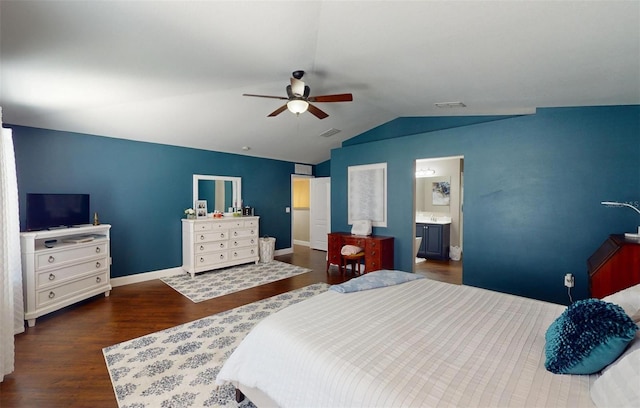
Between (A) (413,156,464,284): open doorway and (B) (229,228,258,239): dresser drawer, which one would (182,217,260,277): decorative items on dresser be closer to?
(B) (229,228,258,239): dresser drawer

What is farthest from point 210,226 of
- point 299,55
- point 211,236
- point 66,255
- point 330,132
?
point 299,55

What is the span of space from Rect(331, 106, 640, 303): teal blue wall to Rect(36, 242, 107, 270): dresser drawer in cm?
500

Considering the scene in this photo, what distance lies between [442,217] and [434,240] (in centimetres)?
61

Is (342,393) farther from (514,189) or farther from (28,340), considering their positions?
(514,189)

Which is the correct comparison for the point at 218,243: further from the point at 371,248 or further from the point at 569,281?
the point at 569,281

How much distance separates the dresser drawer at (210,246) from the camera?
186 inches

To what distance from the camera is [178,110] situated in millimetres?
3654

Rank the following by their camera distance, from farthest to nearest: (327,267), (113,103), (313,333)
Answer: (327,267) < (113,103) < (313,333)

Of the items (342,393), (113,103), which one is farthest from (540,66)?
(113,103)

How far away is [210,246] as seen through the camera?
16.0 ft

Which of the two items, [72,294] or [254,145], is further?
[254,145]

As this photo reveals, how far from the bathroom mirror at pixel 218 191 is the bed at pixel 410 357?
3991 millimetres

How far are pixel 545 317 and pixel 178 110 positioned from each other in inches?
172

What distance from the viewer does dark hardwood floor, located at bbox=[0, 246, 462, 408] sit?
6.23ft
